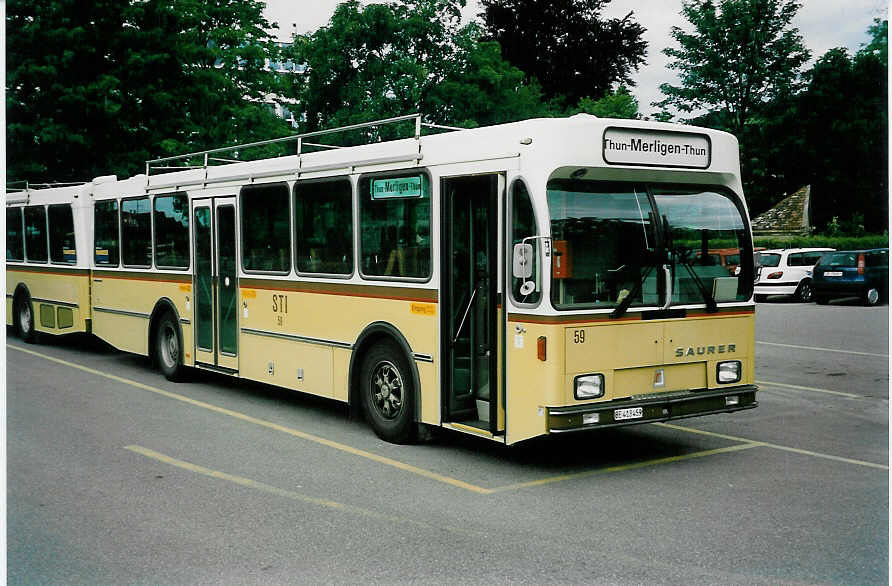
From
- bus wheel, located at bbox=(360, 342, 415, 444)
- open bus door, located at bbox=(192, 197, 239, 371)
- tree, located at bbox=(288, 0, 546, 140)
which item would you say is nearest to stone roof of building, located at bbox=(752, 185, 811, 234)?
tree, located at bbox=(288, 0, 546, 140)

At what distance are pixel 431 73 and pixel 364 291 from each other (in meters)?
31.5

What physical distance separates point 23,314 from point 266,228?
30.8 feet

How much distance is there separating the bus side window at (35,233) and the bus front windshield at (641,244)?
12.6 metres

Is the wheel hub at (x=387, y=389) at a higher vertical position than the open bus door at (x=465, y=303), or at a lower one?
lower

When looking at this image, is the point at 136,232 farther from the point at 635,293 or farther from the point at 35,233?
the point at 635,293

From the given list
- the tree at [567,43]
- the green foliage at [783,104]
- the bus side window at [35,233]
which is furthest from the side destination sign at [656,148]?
the green foliage at [783,104]

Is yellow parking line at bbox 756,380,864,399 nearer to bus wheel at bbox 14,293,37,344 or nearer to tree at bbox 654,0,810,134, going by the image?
bus wheel at bbox 14,293,37,344

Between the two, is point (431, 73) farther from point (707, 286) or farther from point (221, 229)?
point (707, 286)

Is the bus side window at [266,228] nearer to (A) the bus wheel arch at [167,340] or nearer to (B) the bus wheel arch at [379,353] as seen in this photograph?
(B) the bus wheel arch at [379,353]

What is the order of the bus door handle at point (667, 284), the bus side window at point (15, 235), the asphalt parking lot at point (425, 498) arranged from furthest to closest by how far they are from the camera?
the bus side window at point (15, 235)
the bus door handle at point (667, 284)
the asphalt parking lot at point (425, 498)

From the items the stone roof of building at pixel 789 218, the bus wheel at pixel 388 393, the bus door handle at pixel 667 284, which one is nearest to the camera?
the bus door handle at pixel 667 284

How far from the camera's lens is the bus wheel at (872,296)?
28.4 meters

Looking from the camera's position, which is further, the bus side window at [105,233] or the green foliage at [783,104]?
the green foliage at [783,104]

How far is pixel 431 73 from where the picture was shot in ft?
131
